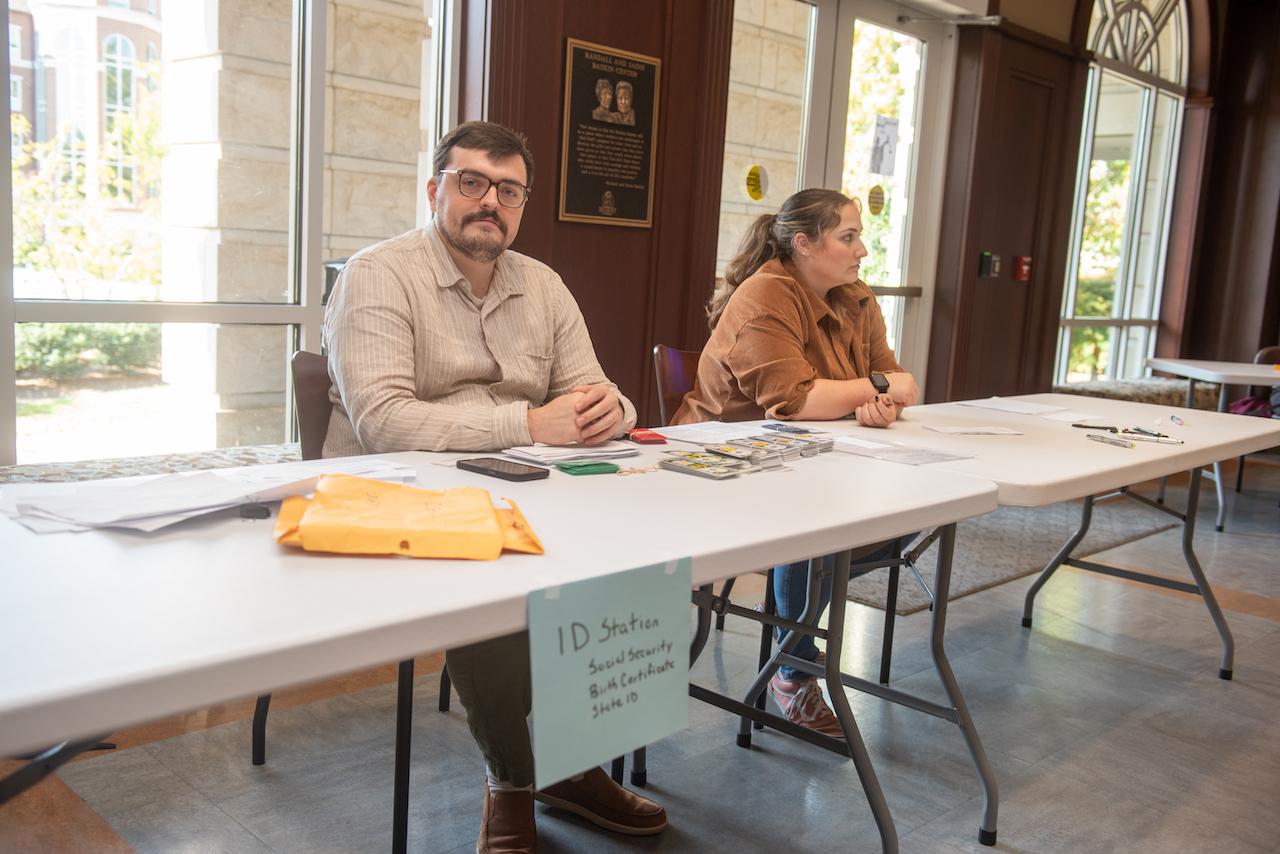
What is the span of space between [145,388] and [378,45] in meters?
1.41

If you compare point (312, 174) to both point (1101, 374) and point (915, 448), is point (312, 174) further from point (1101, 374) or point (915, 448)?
point (1101, 374)

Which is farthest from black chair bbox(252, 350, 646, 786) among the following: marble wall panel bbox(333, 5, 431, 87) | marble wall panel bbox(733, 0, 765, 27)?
marble wall panel bbox(733, 0, 765, 27)

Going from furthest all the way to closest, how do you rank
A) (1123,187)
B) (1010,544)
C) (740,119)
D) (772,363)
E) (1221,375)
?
(1123,187) → (1221,375) → (740,119) → (1010,544) → (772,363)

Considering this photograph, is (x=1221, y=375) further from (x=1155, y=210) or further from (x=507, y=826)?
(x=507, y=826)

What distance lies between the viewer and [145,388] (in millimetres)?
2846

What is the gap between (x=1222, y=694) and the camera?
8.27 ft

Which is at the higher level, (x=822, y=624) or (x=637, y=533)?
(x=637, y=533)

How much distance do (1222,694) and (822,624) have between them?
1.03m

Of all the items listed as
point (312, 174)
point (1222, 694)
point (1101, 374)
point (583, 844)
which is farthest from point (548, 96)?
point (1101, 374)

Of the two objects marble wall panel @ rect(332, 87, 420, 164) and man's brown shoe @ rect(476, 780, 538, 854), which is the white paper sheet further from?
marble wall panel @ rect(332, 87, 420, 164)

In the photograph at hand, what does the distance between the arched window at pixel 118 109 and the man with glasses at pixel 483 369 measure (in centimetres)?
131

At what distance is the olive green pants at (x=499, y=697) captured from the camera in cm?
146

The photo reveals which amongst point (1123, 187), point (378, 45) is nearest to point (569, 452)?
point (378, 45)

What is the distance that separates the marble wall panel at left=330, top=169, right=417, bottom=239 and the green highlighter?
7.39 feet
